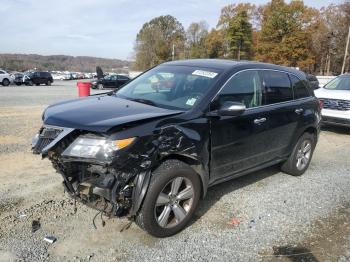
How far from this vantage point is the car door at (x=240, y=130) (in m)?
4.19

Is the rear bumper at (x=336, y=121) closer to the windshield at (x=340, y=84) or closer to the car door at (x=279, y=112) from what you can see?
the windshield at (x=340, y=84)

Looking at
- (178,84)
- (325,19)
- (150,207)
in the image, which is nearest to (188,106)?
(178,84)

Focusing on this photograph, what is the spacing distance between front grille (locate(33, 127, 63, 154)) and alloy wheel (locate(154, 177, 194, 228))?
1.23m

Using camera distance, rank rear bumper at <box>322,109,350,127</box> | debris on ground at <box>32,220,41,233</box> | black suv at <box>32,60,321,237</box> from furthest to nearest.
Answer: rear bumper at <box>322,109,350,127</box> < debris on ground at <box>32,220,41,233</box> < black suv at <box>32,60,321,237</box>

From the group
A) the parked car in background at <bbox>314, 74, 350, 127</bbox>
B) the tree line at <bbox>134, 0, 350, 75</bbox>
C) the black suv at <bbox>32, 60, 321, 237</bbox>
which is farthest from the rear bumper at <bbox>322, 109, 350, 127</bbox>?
the tree line at <bbox>134, 0, 350, 75</bbox>

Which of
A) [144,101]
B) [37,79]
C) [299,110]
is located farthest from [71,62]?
[144,101]

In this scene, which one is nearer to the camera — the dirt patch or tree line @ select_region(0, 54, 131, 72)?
the dirt patch

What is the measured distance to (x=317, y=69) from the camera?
69.4 m

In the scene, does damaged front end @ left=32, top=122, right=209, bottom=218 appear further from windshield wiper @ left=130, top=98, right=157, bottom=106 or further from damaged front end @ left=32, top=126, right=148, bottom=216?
windshield wiper @ left=130, top=98, right=157, bottom=106

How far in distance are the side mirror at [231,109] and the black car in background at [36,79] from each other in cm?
3434

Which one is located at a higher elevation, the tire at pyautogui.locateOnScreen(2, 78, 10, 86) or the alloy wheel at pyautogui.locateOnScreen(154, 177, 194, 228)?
the alloy wheel at pyautogui.locateOnScreen(154, 177, 194, 228)

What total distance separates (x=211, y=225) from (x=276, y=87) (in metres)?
2.31

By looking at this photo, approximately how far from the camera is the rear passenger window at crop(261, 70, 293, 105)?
16.4 feet

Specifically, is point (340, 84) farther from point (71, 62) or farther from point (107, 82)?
point (71, 62)
